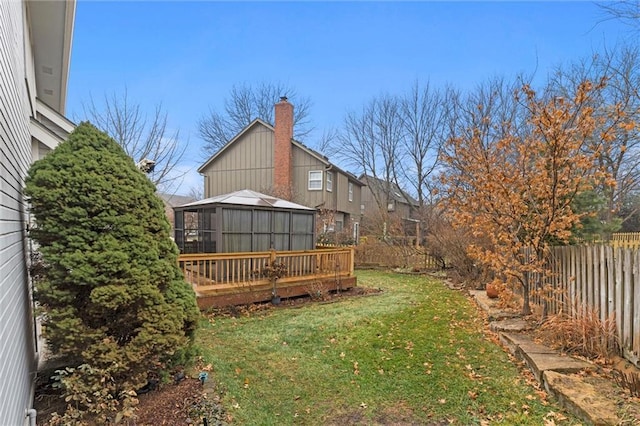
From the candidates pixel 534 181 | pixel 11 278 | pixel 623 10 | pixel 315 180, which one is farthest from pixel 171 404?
pixel 315 180

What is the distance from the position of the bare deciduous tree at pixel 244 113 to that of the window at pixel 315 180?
9971 mm

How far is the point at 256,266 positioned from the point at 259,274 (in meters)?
0.20

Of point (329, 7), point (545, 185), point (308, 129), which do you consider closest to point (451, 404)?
point (545, 185)

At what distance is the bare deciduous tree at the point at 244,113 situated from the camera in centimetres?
2831

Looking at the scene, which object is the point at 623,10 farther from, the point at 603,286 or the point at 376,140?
the point at 376,140

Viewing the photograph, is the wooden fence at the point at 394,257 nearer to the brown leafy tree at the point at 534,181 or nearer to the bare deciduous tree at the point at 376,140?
the brown leafy tree at the point at 534,181

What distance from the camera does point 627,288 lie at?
381cm

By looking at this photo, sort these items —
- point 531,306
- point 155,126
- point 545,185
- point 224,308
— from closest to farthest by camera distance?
point 545,185 < point 531,306 < point 224,308 < point 155,126

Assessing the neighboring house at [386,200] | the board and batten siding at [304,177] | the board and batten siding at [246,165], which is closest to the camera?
the board and batten siding at [304,177]

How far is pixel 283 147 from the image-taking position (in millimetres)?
18984

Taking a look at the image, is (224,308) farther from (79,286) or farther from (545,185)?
(545,185)

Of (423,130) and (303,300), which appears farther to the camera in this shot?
(423,130)

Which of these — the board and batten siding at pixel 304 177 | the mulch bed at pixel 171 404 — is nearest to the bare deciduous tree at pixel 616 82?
the board and batten siding at pixel 304 177

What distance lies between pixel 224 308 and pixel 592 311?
6236 millimetres
